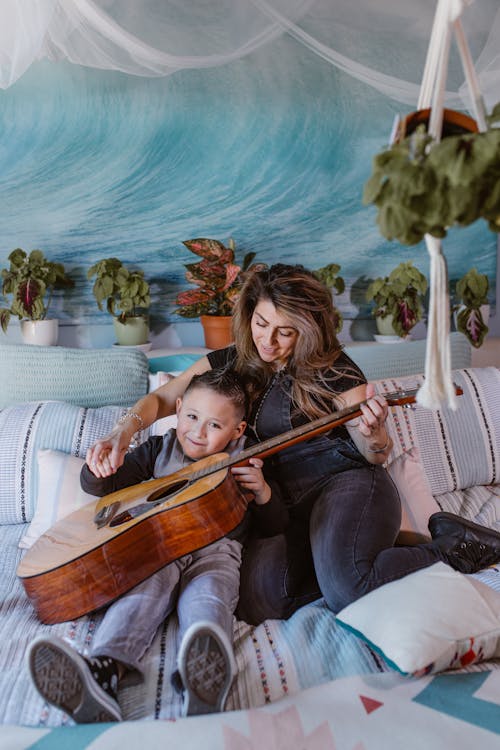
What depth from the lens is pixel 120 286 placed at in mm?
2510

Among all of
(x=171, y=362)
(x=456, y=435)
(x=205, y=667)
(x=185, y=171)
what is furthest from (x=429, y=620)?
(x=185, y=171)

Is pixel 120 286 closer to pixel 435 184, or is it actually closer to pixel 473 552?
pixel 473 552

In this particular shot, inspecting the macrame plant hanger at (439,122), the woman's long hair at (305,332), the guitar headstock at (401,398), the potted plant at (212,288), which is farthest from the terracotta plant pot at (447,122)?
the potted plant at (212,288)

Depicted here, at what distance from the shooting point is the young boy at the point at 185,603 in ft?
3.62

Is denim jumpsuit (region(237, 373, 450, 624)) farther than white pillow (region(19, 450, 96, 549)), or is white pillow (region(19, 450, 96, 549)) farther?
white pillow (region(19, 450, 96, 549))

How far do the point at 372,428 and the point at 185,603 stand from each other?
0.59m

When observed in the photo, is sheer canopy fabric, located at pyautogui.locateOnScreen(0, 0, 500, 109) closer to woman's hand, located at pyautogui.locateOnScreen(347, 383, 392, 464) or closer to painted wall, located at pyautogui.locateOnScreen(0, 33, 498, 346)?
painted wall, located at pyautogui.locateOnScreen(0, 33, 498, 346)

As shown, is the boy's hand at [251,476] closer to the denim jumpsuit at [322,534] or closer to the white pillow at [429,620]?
the denim jumpsuit at [322,534]

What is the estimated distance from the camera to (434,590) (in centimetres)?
131

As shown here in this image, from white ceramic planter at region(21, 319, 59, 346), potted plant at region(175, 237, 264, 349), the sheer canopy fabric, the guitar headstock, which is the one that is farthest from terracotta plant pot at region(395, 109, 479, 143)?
white ceramic planter at region(21, 319, 59, 346)

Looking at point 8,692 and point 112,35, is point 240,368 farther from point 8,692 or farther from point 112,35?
point 112,35

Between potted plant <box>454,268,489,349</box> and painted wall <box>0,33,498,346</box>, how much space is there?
0.34 meters

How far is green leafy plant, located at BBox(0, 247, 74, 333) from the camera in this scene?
2.39 m

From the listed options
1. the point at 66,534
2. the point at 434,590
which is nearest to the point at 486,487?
the point at 434,590
